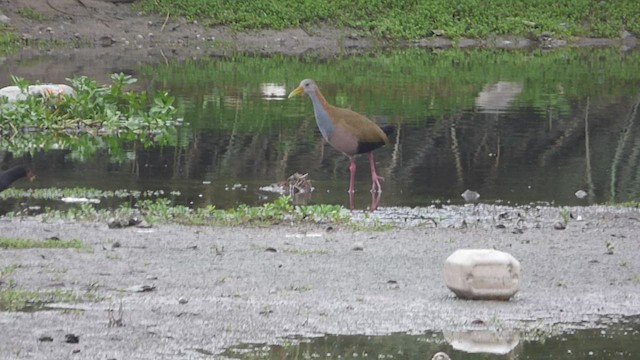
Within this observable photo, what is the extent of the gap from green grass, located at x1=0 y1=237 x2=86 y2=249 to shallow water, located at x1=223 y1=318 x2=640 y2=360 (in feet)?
12.2

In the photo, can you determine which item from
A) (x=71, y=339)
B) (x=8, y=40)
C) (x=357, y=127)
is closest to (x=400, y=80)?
(x=8, y=40)

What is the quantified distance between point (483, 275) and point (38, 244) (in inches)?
156

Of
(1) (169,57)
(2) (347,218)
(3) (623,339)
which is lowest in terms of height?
(1) (169,57)

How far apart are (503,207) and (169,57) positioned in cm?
2504

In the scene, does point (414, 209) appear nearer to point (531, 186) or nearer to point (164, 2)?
point (531, 186)

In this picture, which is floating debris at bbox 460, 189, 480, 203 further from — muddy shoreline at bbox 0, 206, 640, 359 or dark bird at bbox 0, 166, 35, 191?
dark bird at bbox 0, 166, 35, 191

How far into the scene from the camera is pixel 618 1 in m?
47.2

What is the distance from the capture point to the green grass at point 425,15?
4453 centimetres

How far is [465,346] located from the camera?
349 inches

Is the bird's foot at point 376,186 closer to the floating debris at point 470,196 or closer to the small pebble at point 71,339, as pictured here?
the floating debris at point 470,196

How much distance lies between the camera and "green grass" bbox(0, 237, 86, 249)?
1202 cm

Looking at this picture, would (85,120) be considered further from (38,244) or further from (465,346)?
(465,346)

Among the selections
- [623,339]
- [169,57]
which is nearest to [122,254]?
[623,339]

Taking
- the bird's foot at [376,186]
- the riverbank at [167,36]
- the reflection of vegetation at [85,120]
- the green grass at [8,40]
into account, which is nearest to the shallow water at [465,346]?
the bird's foot at [376,186]
